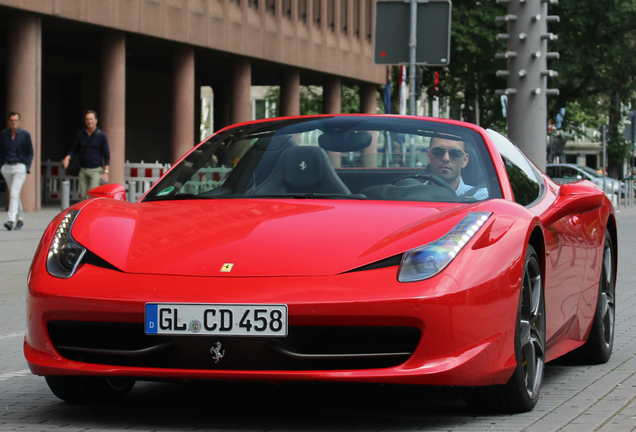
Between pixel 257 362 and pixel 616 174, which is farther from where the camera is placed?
pixel 616 174

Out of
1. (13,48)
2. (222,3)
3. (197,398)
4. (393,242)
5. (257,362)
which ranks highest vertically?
(222,3)

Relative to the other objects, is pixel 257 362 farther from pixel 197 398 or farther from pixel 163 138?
pixel 163 138

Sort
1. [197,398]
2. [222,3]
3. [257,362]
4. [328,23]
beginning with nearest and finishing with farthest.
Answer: [257,362] → [197,398] → [222,3] → [328,23]

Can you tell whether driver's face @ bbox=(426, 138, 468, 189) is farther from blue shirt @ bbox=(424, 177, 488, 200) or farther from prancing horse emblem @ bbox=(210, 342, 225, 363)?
prancing horse emblem @ bbox=(210, 342, 225, 363)

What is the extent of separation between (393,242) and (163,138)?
3709 centimetres

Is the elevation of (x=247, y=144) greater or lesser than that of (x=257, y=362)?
greater

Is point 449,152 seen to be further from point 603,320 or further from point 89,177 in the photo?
point 89,177

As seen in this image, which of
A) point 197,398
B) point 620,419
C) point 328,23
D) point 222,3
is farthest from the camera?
point 328,23

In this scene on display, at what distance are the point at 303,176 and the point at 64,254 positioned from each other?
123 centimetres

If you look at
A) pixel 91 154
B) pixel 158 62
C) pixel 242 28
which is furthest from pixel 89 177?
pixel 158 62

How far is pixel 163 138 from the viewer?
40625 mm

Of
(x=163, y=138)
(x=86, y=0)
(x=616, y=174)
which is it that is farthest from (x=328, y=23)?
(x=616, y=174)

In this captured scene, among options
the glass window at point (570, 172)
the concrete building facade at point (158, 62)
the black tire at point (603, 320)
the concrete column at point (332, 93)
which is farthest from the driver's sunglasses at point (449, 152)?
the glass window at point (570, 172)

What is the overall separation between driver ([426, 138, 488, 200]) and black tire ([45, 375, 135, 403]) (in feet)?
5.58
